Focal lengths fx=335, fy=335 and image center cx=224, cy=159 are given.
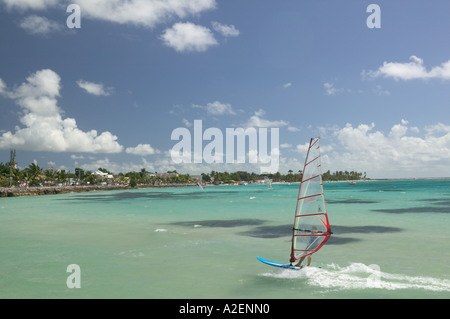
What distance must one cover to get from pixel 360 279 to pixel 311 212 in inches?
124

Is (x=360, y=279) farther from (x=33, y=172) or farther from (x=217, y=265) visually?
(x=33, y=172)

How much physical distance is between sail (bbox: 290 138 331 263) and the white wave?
1079mm

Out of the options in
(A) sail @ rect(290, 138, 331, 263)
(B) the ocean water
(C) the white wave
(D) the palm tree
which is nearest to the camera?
(B) the ocean water

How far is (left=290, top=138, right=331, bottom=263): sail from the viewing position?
11.9 meters

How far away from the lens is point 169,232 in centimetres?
2483

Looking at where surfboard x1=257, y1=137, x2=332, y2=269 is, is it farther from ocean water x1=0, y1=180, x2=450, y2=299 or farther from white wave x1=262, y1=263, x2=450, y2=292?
ocean water x1=0, y1=180, x2=450, y2=299

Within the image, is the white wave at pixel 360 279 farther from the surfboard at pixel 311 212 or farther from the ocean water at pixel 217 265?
the surfboard at pixel 311 212

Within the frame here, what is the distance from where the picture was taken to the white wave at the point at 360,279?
1150 cm

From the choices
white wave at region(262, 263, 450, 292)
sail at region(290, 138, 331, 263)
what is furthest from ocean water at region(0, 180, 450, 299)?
sail at region(290, 138, 331, 263)

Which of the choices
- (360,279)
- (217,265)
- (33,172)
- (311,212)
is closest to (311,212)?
(311,212)

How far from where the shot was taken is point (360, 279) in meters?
12.3

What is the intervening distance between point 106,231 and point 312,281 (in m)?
18.4
